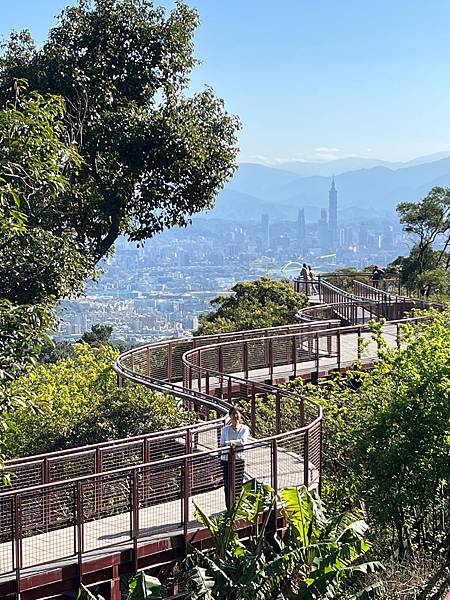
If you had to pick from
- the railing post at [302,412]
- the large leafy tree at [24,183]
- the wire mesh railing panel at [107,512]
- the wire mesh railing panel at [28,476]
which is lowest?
the wire mesh railing panel at [107,512]

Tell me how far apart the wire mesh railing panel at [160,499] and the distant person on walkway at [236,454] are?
25.7 inches

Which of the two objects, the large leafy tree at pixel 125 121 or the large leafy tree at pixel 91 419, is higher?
the large leafy tree at pixel 125 121

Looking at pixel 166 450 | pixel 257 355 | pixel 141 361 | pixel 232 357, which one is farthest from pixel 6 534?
pixel 257 355

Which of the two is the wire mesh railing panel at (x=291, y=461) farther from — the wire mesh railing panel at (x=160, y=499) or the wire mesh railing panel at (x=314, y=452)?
the wire mesh railing panel at (x=160, y=499)

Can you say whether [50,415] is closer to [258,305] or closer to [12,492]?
[12,492]

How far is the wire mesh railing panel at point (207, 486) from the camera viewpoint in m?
12.0

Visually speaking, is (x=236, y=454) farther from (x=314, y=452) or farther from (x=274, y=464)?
(x=314, y=452)

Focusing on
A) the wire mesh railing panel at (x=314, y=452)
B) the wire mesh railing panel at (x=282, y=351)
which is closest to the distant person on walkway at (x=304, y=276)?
the wire mesh railing panel at (x=282, y=351)

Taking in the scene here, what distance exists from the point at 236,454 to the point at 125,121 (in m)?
12.5

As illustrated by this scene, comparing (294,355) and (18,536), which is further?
(294,355)

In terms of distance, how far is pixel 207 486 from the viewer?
1228 cm

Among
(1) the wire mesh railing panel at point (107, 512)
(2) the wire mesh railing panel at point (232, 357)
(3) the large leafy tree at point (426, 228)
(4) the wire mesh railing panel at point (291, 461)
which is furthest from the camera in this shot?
(3) the large leafy tree at point (426, 228)

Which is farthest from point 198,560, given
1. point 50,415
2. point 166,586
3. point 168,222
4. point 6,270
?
point 168,222

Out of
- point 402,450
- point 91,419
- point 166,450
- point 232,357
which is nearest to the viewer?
point 402,450
